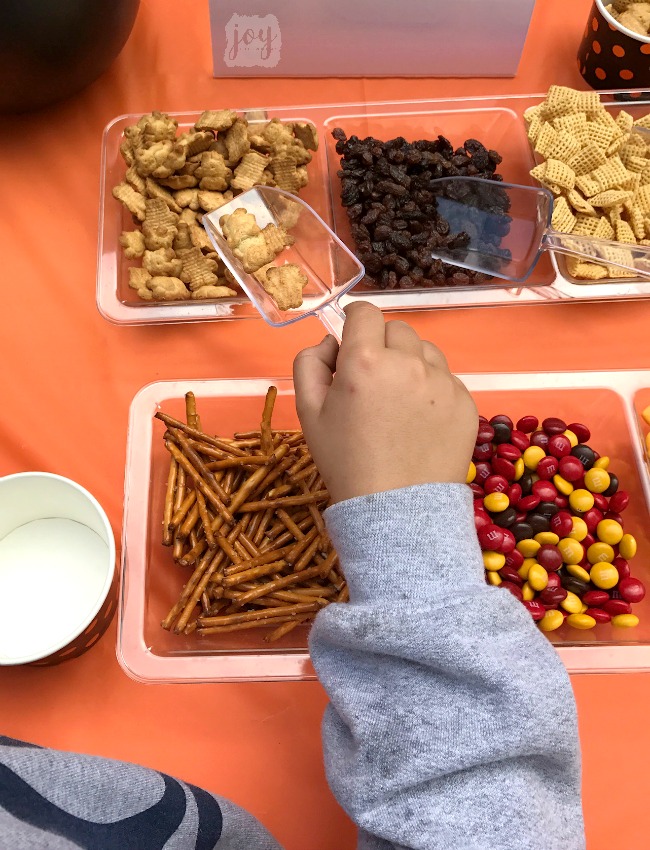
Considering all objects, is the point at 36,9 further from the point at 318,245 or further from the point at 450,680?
the point at 450,680

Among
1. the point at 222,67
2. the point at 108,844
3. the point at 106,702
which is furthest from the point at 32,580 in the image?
the point at 222,67

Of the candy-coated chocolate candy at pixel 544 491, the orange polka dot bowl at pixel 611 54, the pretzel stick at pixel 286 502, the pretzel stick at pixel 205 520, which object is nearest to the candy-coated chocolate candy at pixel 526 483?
the candy-coated chocolate candy at pixel 544 491

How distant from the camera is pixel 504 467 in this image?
73 centimetres

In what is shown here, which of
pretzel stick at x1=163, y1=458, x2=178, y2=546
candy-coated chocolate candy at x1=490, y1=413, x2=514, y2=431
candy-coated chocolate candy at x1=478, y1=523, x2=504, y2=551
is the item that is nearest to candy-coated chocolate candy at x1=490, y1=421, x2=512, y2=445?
candy-coated chocolate candy at x1=490, y1=413, x2=514, y2=431

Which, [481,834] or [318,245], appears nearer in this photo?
[481,834]

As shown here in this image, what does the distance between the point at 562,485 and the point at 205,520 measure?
362mm

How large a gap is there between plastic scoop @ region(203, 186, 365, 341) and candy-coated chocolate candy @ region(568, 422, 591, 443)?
271 millimetres

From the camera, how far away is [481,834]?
0.43 meters

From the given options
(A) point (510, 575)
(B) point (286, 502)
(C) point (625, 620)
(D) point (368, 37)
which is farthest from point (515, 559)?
(D) point (368, 37)

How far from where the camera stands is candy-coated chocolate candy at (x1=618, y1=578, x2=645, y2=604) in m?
0.69

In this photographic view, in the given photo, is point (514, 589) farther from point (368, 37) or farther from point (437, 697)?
point (368, 37)

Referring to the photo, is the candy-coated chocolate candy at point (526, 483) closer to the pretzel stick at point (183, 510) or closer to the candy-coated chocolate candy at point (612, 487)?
the candy-coated chocolate candy at point (612, 487)

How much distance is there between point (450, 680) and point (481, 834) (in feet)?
0.29

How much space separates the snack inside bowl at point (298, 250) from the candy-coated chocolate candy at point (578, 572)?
368 mm
